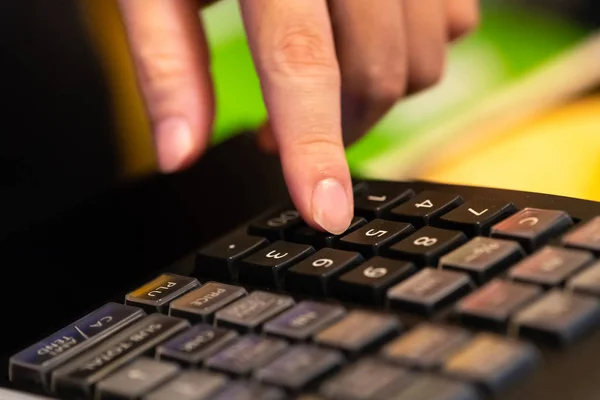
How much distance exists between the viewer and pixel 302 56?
1.48 feet

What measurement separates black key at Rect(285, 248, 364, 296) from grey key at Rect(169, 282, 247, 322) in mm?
22

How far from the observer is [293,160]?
0.43m

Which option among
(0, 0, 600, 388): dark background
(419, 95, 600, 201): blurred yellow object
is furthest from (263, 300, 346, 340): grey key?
(419, 95, 600, 201): blurred yellow object

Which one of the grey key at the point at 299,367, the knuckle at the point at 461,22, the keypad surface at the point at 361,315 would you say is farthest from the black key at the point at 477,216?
the knuckle at the point at 461,22

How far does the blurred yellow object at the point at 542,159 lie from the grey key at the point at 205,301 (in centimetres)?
26

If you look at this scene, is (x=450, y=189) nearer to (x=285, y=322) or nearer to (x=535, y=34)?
(x=285, y=322)

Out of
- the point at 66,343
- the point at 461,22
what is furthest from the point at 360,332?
the point at 461,22

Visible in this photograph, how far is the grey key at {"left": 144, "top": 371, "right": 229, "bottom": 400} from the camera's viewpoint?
28 cm

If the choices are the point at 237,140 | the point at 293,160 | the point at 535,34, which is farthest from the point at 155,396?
the point at 535,34

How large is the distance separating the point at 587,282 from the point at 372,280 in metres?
0.08

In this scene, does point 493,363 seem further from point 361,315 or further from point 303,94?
point 303,94

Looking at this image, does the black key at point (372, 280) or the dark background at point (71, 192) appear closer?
the black key at point (372, 280)

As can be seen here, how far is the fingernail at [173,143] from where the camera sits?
456 mm

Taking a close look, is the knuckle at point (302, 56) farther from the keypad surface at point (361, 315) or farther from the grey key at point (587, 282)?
the grey key at point (587, 282)
